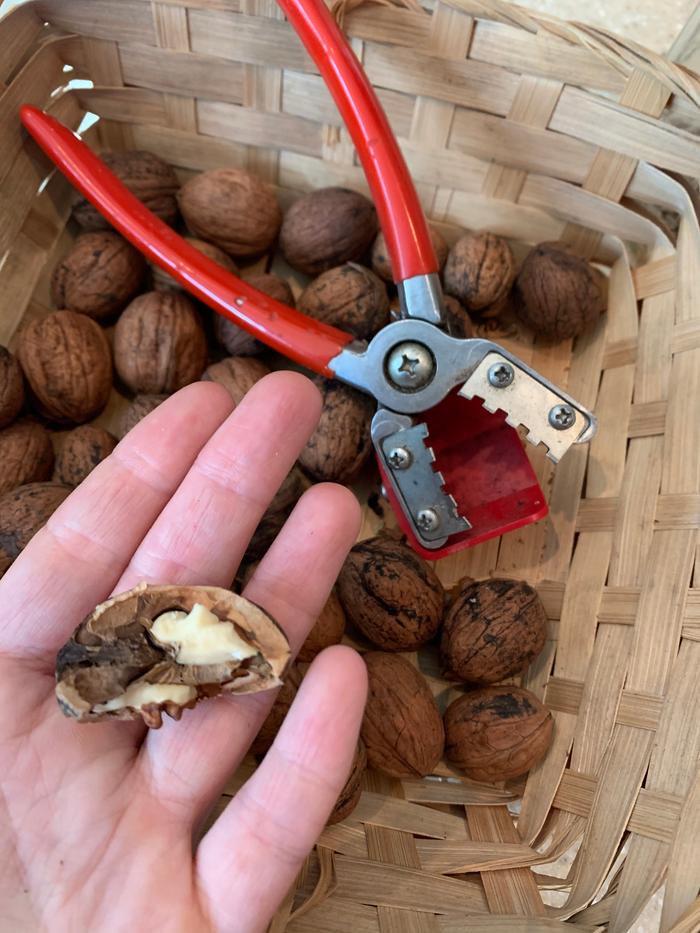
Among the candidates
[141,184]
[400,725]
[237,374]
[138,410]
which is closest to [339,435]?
[237,374]

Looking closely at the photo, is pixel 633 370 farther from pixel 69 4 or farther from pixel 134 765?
pixel 69 4

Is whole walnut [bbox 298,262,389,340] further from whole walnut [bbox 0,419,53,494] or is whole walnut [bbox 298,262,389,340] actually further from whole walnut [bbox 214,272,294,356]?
whole walnut [bbox 0,419,53,494]

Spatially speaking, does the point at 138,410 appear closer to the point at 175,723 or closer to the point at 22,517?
the point at 22,517

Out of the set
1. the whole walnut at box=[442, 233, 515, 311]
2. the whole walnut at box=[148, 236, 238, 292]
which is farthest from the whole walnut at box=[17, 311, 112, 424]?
the whole walnut at box=[442, 233, 515, 311]

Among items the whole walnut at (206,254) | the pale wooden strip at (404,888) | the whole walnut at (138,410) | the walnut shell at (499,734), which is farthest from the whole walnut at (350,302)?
the pale wooden strip at (404,888)

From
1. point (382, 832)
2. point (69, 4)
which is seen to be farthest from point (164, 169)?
point (382, 832)

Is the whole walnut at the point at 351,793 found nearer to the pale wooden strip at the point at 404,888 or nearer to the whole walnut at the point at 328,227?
the pale wooden strip at the point at 404,888
